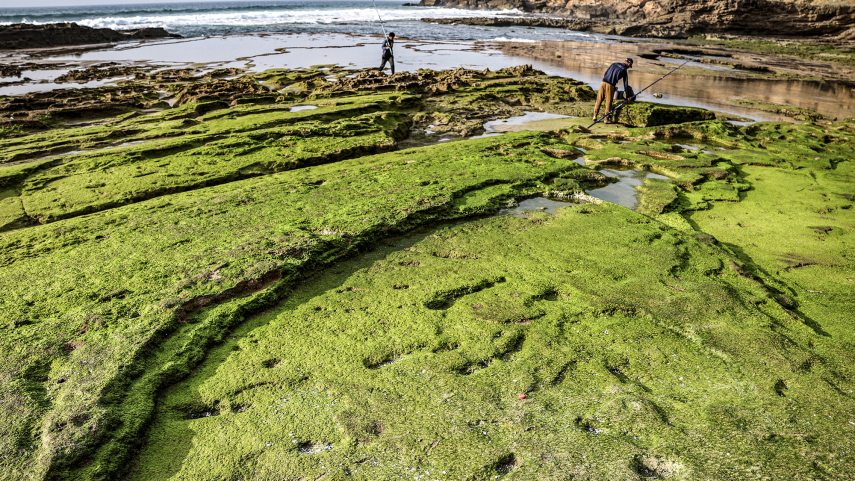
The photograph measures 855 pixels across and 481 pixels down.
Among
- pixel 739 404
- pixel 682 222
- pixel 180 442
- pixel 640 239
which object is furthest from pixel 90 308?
pixel 682 222

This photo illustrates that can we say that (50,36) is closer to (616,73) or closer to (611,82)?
(611,82)

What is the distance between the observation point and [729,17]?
39.9m

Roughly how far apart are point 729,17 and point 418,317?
4604 cm

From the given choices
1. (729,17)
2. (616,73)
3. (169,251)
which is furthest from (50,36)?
(729,17)

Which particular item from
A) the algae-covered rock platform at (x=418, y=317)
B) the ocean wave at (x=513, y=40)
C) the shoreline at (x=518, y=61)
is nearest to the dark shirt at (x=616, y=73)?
the algae-covered rock platform at (x=418, y=317)

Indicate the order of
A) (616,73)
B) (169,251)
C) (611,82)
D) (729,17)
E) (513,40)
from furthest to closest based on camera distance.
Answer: (729,17)
(513,40)
(611,82)
(616,73)
(169,251)

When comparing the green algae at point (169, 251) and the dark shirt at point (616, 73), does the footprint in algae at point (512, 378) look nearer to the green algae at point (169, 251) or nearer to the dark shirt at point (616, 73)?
the green algae at point (169, 251)

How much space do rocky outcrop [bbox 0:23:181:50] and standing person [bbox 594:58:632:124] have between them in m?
32.9

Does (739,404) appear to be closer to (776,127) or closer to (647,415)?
(647,415)

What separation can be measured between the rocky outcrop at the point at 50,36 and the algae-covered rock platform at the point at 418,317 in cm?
2818

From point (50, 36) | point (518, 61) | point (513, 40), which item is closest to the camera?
point (518, 61)

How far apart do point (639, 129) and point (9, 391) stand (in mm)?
11014

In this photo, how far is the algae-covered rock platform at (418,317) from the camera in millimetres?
3059

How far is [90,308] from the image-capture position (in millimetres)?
4305
